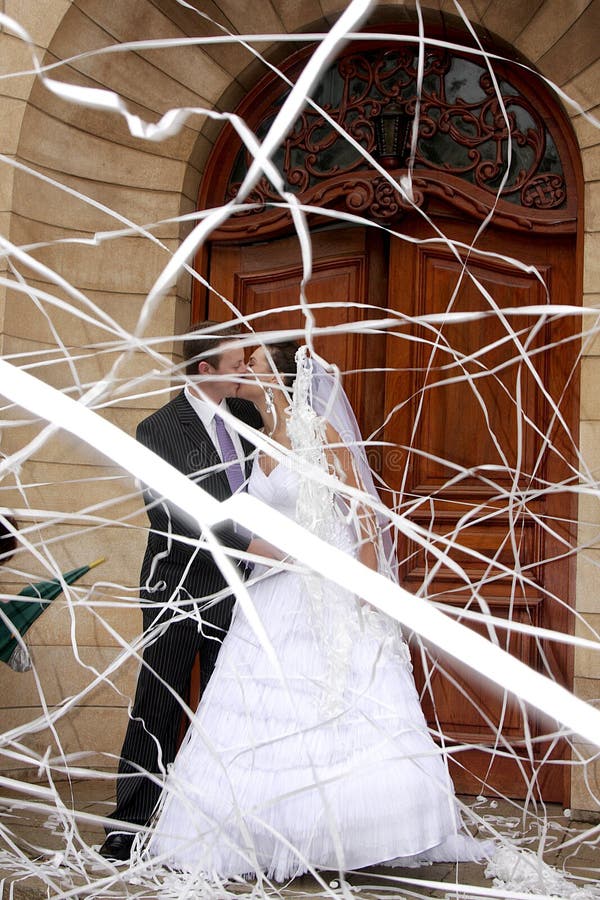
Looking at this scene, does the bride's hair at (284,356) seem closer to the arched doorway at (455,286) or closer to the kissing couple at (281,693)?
the kissing couple at (281,693)

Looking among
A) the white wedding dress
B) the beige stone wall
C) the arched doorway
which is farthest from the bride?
the beige stone wall

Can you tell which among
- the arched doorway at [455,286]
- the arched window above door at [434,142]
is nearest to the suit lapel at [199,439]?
the arched doorway at [455,286]

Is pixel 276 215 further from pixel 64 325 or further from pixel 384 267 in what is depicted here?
pixel 64 325

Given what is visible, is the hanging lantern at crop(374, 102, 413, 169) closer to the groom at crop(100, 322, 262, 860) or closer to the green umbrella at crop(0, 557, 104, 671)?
the groom at crop(100, 322, 262, 860)

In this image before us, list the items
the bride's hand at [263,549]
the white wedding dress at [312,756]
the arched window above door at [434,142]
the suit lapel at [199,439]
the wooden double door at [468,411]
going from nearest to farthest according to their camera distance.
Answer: the white wedding dress at [312,756]
the bride's hand at [263,549]
the suit lapel at [199,439]
the wooden double door at [468,411]
the arched window above door at [434,142]

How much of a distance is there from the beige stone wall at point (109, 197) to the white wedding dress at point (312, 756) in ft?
3.74

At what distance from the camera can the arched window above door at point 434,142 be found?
4.24 m

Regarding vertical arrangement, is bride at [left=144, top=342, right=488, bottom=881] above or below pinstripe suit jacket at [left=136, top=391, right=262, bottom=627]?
below

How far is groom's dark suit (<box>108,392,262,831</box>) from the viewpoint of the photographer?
3.08 meters

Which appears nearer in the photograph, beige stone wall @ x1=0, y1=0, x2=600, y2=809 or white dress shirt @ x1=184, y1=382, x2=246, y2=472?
white dress shirt @ x1=184, y1=382, x2=246, y2=472

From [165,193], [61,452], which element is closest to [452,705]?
[61,452]

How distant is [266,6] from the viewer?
176 inches

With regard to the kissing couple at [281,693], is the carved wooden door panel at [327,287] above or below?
above

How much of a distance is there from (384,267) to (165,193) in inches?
39.5
